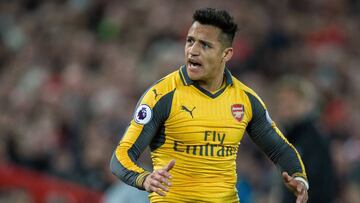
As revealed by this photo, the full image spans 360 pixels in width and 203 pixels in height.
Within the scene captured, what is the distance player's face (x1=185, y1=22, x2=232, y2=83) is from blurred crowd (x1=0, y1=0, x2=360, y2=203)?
14.7ft

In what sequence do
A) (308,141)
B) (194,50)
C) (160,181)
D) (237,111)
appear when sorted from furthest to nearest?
1. (308,141)
2. (237,111)
3. (194,50)
4. (160,181)

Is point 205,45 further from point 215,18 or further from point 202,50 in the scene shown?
point 215,18

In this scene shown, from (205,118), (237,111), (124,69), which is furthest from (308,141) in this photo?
(124,69)

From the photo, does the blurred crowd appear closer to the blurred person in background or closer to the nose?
the blurred person in background

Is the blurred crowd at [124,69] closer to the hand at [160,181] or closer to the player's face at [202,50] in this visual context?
the player's face at [202,50]

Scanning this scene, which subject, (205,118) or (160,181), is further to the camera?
(205,118)

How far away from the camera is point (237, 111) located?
584 cm

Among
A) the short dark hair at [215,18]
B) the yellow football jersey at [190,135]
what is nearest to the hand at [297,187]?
the yellow football jersey at [190,135]

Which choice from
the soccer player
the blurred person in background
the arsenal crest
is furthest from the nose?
the blurred person in background

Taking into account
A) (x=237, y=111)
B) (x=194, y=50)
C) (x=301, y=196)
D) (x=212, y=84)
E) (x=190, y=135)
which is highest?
(x=194, y=50)

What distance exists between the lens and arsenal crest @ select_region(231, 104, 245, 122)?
230 inches

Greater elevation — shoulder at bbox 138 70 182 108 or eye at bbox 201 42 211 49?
eye at bbox 201 42 211 49

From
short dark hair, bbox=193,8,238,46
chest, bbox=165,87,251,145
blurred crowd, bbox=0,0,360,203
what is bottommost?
blurred crowd, bbox=0,0,360,203

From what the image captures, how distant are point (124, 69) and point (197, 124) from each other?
7696 mm
